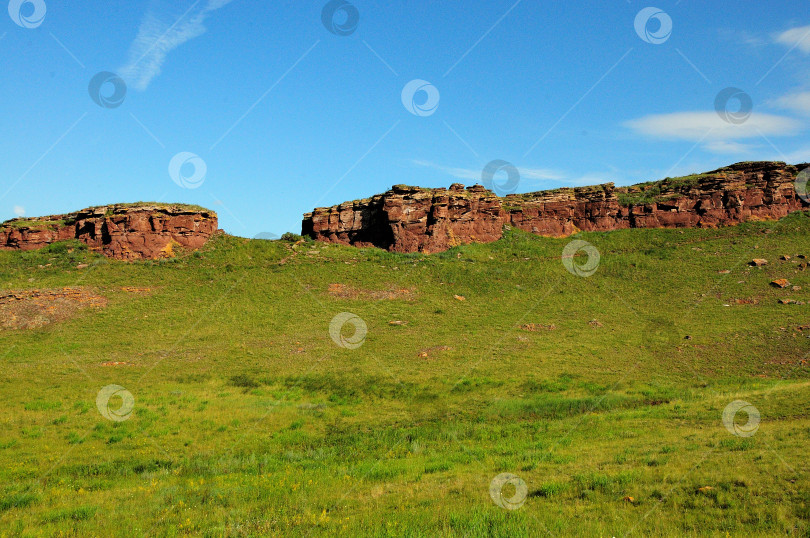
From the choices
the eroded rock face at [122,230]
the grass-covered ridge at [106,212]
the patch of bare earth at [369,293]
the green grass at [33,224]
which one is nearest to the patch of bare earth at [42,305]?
the eroded rock face at [122,230]

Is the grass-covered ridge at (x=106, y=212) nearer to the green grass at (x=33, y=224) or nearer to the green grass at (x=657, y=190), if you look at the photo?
the green grass at (x=33, y=224)

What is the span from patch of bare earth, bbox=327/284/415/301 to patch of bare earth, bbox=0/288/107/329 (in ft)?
68.1

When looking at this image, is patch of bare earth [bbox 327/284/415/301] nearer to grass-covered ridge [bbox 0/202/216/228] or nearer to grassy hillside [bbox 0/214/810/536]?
grassy hillside [bbox 0/214/810/536]

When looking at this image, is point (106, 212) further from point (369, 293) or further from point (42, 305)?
point (369, 293)

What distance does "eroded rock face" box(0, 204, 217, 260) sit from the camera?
167 ft

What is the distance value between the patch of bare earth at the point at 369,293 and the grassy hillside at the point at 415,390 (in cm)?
27

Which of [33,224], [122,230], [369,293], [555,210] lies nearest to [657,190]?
[555,210]

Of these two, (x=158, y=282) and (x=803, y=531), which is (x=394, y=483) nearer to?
(x=803, y=531)

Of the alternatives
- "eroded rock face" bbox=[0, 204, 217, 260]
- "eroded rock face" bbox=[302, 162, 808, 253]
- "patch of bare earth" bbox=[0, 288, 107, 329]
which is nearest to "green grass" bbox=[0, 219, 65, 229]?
"eroded rock face" bbox=[0, 204, 217, 260]

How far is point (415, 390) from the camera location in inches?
1016

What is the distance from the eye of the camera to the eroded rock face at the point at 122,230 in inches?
2002

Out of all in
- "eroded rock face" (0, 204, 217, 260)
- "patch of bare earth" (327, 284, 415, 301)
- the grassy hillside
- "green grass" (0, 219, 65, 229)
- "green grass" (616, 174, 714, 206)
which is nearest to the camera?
the grassy hillside

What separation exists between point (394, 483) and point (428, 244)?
159 ft

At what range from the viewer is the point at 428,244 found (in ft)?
195
